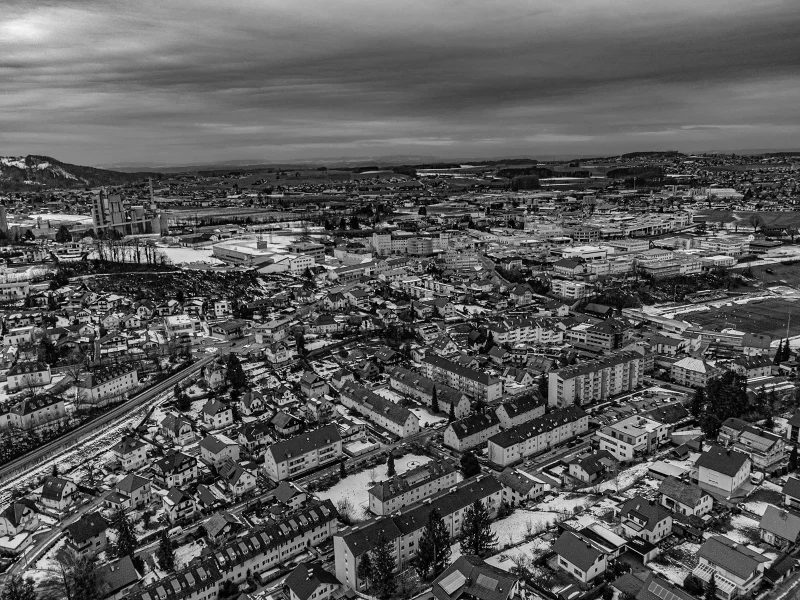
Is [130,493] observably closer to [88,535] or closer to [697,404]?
[88,535]

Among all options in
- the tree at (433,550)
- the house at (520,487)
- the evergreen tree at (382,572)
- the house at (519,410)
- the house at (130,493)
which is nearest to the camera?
the evergreen tree at (382,572)

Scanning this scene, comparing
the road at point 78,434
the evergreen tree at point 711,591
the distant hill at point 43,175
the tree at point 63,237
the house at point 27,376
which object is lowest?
the road at point 78,434

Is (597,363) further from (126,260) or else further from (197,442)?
(126,260)

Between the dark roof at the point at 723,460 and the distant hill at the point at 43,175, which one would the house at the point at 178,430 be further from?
the distant hill at the point at 43,175

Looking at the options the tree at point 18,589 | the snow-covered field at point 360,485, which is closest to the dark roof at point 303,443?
the snow-covered field at point 360,485

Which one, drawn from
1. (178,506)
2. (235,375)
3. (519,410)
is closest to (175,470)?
(178,506)

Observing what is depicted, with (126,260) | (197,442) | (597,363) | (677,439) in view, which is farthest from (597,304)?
(126,260)
